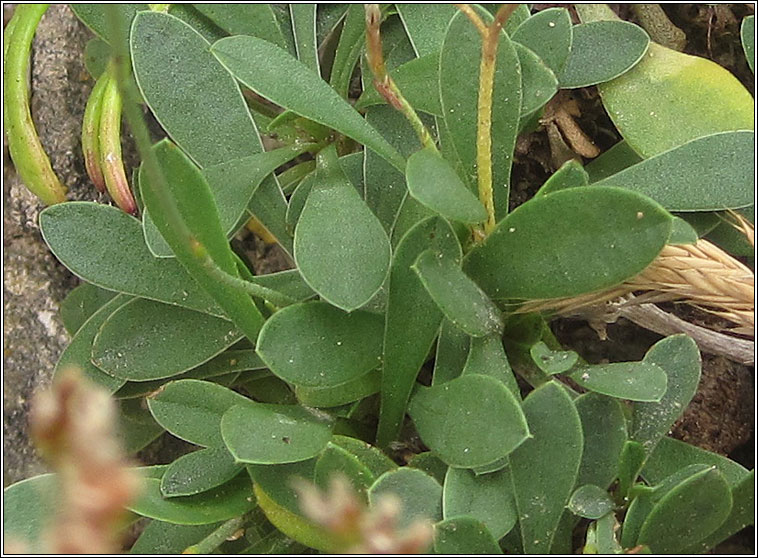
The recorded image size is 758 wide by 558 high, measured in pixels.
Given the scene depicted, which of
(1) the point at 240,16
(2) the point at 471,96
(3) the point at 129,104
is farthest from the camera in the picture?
(1) the point at 240,16

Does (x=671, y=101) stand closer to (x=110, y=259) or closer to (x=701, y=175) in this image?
(x=701, y=175)

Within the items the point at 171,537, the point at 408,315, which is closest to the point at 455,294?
the point at 408,315

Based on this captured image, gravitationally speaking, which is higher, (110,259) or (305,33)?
(305,33)

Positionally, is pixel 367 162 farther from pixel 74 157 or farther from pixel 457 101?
pixel 74 157

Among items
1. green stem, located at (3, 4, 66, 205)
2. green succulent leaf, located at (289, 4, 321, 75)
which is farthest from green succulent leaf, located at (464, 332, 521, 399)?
green stem, located at (3, 4, 66, 205)

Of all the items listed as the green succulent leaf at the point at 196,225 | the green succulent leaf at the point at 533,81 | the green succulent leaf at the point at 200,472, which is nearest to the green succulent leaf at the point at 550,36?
the green succulent leaf at the point at 533,81

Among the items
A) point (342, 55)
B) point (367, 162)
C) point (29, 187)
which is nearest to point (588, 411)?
point (367, 162)
